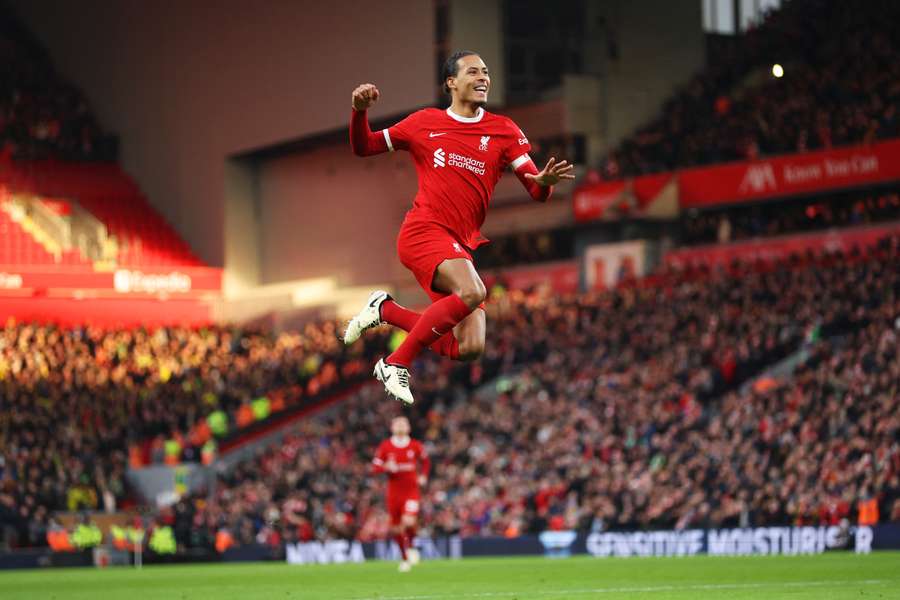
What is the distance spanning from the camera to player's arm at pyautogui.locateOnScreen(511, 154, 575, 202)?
11406mm

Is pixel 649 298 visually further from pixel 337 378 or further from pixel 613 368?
pixel 337 378

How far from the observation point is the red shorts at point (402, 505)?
77.2 feet

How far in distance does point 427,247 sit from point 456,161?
72 centimetres

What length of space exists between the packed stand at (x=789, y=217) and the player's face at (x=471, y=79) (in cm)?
2653

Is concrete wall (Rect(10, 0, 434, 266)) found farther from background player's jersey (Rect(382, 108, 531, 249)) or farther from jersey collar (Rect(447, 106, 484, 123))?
background player's jersey (Rect(382, 108, 531, 249))

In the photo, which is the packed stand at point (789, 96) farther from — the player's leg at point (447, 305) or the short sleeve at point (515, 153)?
the player's leg at point (447, 305)

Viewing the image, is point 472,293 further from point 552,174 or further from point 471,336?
point 552,174

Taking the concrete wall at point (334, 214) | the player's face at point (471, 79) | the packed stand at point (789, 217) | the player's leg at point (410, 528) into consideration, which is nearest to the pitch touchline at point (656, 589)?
the player's face at point (471, 79)

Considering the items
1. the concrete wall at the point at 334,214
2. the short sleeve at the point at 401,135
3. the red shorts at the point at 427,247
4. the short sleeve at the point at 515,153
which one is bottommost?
the red shorts at the point at 427,247

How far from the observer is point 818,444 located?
90.5 ft

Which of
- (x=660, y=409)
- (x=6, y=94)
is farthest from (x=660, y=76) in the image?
(x=6, y=94)

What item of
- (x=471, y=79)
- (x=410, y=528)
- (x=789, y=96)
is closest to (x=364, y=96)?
(x=471, y=79)

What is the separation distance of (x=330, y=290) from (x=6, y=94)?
14902 millimetres

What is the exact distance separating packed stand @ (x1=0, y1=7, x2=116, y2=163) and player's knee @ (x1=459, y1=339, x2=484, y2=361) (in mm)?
44049
